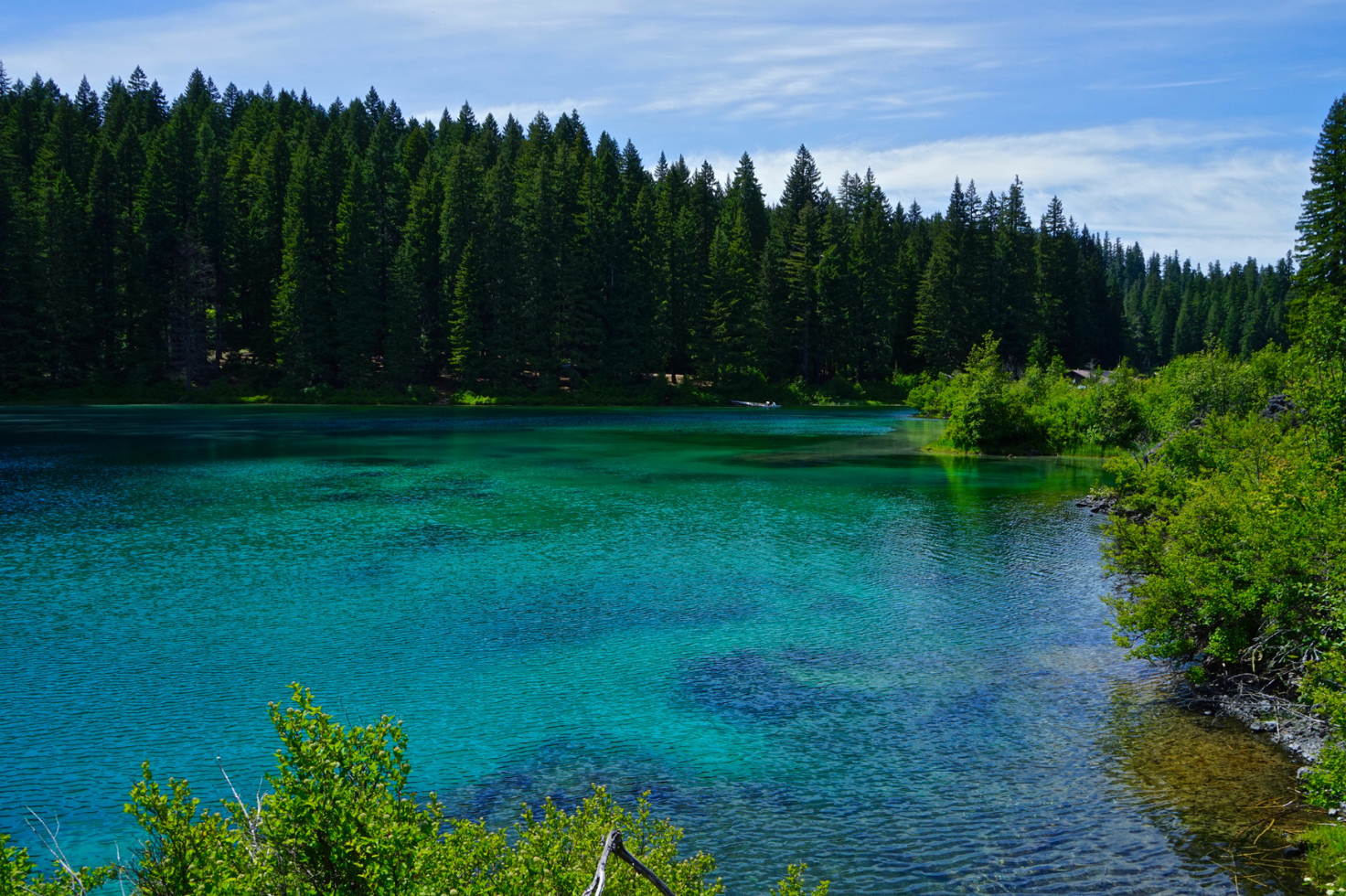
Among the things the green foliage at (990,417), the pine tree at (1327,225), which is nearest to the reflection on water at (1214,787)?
Result: the green foliage at (990,417)

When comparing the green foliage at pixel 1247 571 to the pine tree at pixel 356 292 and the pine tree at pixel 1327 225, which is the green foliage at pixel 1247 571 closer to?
the pine tree at pixel 1327 225

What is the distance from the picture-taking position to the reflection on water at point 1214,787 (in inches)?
379

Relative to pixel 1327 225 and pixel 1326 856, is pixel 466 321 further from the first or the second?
pixel 1326 856

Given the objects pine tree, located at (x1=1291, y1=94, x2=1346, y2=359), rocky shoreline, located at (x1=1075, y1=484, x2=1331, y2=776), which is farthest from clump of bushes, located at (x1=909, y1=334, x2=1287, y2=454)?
rocky shoreline, located at (x1=1075, y1=484, x2=1331, y2=776)

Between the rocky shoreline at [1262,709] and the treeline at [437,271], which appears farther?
the treeline at [437,271]

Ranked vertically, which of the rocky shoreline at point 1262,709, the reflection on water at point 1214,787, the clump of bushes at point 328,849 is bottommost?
the reflection on water at point 1214,787

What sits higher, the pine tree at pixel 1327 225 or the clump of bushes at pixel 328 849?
the pine tree at pixel 1327 225

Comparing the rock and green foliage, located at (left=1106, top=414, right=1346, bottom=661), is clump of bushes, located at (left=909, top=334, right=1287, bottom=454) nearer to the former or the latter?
the rock

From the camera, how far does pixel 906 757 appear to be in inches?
484

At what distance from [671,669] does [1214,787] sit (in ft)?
26.2

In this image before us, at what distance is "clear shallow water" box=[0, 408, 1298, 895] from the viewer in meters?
10.5

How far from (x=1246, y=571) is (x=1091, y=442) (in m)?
37.6

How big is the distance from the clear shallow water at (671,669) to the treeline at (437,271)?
52.4 meters

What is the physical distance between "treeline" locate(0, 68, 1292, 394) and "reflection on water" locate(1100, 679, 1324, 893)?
77.9 m
